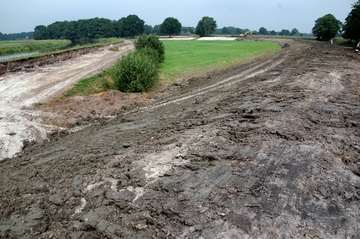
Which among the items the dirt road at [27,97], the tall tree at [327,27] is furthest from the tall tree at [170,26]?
the dirt road at [27,97]

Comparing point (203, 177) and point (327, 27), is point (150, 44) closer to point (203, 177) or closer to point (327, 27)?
point (203, 177)

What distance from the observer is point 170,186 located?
16.1ft

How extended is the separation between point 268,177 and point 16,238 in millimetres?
4383

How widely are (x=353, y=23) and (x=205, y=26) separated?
81.1m

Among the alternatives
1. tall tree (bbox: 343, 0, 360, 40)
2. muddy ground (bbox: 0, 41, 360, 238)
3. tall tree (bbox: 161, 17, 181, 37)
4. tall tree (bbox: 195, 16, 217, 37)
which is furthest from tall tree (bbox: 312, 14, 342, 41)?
tall tree (bbox: 161, 17, 181, 37)

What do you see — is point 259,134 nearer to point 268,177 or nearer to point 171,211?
point 268,177

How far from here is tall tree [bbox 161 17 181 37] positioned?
111 meters

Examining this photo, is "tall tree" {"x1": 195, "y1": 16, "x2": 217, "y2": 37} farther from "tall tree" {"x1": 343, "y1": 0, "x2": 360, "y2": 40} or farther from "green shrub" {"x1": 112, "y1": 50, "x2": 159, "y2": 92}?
"green shrub" {"x1": 112, "y1": 50, "x2": 159, "y2": 92}

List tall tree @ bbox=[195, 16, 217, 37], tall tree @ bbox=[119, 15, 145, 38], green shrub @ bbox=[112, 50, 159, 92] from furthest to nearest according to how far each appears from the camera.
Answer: tall tree @ bbox=[195, 16, 217, 37] < tall tree @ bbox=[119, 15, 145, 38] < green shrub @ bbox=[112, 50, 159, 92]

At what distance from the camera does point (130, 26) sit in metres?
105

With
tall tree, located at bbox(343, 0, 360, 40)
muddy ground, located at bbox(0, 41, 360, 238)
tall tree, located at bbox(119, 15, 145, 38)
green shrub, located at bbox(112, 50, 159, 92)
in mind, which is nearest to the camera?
muddy ground, located at bbox(0, 41, 360, 238)

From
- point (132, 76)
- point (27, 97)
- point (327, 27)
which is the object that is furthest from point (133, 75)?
point (327, 27)

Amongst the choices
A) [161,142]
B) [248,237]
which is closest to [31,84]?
[161,142]

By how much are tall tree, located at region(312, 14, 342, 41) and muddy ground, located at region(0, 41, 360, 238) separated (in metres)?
58.2
